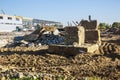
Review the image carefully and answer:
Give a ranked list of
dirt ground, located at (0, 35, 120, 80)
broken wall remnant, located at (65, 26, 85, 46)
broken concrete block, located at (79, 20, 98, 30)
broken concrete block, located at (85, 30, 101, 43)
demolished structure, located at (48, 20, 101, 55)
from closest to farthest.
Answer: dirt ground, located at (0, 35, 120, 80), demolished structure, located at (48, 20, 101, 55), broken wall remnant, located at (65, 26, 85, 46), broken concrete block, located at (85, 30, 101, 43), broken concrete block, located at (79, 20, 98, 30)

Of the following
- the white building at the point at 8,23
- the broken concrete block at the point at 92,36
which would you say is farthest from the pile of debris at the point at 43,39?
the white building at the point at 8,23

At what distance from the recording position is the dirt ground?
816cm

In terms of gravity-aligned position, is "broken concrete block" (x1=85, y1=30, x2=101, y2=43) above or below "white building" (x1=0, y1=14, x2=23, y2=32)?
above

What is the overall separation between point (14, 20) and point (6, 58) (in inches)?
1758

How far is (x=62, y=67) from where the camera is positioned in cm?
1043

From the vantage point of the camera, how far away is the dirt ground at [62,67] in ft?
26.8

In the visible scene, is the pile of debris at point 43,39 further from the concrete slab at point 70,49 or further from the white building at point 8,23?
the white building at point 8,23

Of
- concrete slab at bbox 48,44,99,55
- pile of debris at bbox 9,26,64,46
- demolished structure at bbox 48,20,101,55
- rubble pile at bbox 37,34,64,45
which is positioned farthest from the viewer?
rubble pile at bbox 37,34,64,45

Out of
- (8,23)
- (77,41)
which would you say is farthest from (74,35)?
(8,23)

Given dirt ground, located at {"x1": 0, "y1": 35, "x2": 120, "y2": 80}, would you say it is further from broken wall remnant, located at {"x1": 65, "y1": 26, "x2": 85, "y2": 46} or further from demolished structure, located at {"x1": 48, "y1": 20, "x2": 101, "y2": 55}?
broken wall remnant, located at {"x1": 65, "y1": 26, "x2": 85, "y2": 46}

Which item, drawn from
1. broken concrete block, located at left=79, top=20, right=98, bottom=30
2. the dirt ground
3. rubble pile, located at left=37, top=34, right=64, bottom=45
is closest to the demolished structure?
the dirt ground

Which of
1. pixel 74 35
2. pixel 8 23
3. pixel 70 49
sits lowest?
pixel 8 23

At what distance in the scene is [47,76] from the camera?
788 centimetres

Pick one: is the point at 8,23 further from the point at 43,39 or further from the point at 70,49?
the point at 70,49
